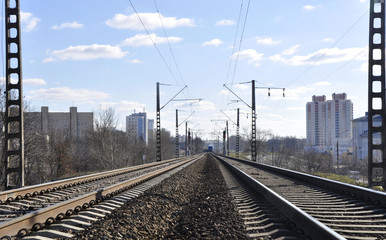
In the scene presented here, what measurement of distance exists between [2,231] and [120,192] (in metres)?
6.76

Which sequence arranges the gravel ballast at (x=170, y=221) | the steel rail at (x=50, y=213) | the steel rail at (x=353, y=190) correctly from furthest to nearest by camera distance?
1. the steel rail at (x=353, y=190)
2. the gravel ballast at (x=170, y=221)
3. the steel rail at (x=50, y=213)

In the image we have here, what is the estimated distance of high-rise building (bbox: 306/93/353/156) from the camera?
544 ft

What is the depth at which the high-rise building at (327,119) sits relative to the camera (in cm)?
16588

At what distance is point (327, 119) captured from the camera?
172500 millimetres

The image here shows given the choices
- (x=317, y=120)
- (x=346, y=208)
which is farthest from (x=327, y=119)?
(x=346, y=208)

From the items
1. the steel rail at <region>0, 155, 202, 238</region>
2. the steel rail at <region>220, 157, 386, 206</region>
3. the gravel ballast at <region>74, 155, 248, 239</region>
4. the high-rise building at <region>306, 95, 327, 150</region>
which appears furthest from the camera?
the high-rise building at <region>306, 95, 327, 150</region>

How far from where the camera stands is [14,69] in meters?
15.3

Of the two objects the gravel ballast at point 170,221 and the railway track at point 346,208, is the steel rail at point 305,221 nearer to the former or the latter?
the railway track at point 346,208

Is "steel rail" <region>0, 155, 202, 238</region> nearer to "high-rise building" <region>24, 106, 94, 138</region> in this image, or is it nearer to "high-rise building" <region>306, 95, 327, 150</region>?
"high-rise building" <region>24, 106, 94, 138</region>

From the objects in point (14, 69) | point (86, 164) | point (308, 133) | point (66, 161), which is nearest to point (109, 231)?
point (14, 69)

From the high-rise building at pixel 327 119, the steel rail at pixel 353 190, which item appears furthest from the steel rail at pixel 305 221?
the high-rise building at pixel 327 119

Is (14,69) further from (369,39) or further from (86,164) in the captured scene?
(86,164)

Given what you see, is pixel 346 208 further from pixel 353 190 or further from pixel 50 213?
pixel 50 213

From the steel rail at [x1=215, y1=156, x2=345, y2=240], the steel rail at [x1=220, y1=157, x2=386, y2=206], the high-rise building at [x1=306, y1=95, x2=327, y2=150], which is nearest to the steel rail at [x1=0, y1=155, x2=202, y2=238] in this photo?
the steel rail at [x1=215, y1=156, x2=345, y2=240]
